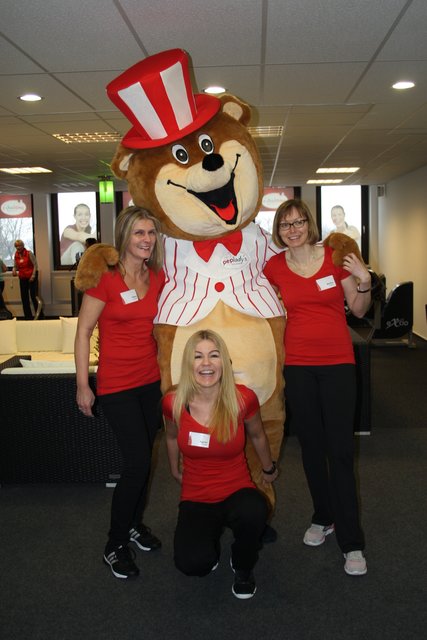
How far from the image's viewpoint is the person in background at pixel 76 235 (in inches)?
529

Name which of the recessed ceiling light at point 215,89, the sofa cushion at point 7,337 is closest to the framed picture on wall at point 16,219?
the sofa cushion at point 7,337

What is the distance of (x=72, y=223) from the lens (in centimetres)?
1355

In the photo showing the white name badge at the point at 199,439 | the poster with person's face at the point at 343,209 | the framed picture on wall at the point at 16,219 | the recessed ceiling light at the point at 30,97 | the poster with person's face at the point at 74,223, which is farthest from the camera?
the framed picture on wall at the point at 16,219

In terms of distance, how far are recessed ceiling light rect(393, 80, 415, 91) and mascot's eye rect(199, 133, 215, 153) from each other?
2.86m

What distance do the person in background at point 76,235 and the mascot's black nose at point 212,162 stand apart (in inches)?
454

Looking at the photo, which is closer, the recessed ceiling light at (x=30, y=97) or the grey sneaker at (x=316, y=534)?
the grey sneaker at (x=316, y=534)

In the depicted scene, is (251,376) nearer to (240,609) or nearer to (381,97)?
(240,609)

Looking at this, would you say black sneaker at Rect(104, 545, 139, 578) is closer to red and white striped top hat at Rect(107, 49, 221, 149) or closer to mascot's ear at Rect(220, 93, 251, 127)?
red and white striped top hat at Rect(107, 49, 221, 149)

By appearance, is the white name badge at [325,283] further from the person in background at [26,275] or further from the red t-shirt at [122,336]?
the person in background at [26,275]

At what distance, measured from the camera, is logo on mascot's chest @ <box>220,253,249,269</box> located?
8.25ft

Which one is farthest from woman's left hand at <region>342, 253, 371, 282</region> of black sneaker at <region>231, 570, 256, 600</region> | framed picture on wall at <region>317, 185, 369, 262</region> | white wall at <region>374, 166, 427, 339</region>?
framed picture on wall at <region>317, 185, 369, 262</region>

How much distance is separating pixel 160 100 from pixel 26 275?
1054 cm

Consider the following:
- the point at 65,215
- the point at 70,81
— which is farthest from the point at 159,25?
the point at 65,215

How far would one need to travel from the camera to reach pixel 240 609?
2367 mm
